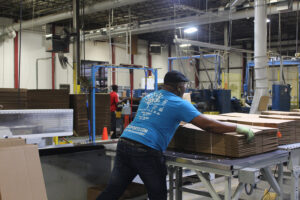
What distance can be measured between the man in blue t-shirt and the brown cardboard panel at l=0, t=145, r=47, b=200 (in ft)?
2.29

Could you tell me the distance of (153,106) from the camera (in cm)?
265

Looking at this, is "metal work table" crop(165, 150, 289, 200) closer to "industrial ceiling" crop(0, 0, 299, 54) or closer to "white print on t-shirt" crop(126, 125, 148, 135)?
"white print on t-shirt" crop(126, 125, 148, 135)

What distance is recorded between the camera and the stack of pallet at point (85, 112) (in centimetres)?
804

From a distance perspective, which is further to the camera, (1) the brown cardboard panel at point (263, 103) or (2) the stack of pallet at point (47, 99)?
(2) the stack of pallet at point (47, 99)

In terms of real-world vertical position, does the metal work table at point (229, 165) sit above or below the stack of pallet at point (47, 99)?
below

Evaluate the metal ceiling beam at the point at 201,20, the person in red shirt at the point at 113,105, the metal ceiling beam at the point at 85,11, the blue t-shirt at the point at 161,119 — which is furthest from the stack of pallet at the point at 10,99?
the blue t-shirt at the point at 161,119

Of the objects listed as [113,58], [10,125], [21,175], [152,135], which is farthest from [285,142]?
[113,58]

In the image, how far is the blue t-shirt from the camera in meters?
2.55

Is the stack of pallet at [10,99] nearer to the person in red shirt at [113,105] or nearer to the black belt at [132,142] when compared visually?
the person in red shirt at [113,105]

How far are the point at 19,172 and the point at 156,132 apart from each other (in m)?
1.14

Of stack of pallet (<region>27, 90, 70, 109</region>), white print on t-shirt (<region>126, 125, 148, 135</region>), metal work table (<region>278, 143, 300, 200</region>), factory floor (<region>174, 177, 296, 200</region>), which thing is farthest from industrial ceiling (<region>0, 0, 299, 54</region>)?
white print on t-shirt (<region>126, 125, 148, 135</region>)

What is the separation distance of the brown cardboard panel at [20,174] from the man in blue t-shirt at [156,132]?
2.29 ft

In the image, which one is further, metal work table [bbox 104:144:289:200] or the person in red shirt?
the person in red shirt

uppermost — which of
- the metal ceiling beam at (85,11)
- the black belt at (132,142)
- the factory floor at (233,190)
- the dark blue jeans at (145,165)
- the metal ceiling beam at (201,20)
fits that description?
the metal ceiling beam at (85,11)
